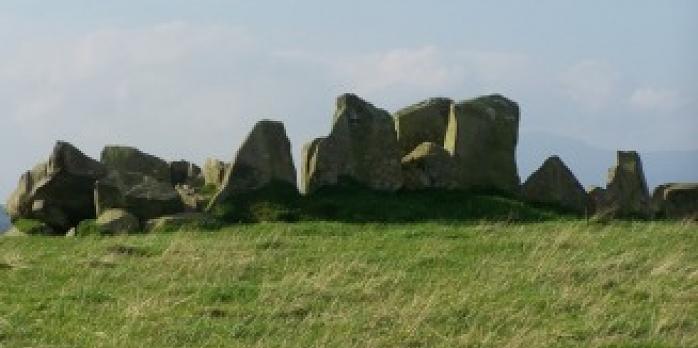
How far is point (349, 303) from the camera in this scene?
52.4 ft

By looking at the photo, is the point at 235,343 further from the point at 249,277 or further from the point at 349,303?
the point at 249,277

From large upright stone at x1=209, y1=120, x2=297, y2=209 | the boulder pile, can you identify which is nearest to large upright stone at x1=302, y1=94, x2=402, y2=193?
the boulder pile

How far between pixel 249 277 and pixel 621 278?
6827 mm

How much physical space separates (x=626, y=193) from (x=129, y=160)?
699 inches

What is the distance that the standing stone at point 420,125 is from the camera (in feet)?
119

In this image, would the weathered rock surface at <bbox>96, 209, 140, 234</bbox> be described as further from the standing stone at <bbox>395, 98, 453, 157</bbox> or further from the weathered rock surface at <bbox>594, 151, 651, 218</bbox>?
the weathered rock surface at <bbox>594, 151, 651, 218</bbox>

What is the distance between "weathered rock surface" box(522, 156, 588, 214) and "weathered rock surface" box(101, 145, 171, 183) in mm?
14142

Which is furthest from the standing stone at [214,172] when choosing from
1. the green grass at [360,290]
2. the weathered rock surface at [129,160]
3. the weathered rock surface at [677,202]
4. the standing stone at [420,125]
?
the weathered rock surface at [677,202]

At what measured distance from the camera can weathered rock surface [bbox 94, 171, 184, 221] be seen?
29953 mm

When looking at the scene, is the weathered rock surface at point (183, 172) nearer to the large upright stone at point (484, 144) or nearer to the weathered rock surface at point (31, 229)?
the weathered rock surface at point (31, 229)

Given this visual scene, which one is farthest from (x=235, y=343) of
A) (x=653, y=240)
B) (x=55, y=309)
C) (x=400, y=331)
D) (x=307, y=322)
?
(x=653, y=240)

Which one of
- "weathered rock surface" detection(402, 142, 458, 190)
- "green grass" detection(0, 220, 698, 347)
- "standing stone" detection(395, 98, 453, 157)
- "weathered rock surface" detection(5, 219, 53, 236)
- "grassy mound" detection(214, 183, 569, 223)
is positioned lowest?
"green grass" detection(0, 220, 698, 347)

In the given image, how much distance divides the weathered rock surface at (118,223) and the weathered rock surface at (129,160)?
26.2ft


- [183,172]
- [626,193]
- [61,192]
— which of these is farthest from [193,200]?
[626,193]
